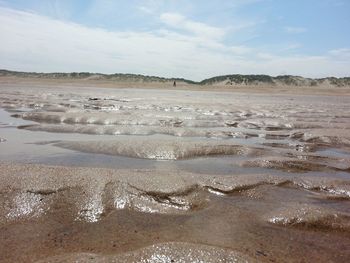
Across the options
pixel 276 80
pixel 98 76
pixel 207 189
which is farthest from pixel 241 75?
pixel 207 189

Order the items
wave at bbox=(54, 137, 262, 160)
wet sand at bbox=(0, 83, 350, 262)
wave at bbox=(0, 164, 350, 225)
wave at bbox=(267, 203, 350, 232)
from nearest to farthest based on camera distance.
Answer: wet sand at bbox=(0, 83, 350, 262), wave at bbox=(267, 203, 350, 232), wave at bbox=(0, 164, 350, 225), wave at bbox=(54, 137, 262, 160)

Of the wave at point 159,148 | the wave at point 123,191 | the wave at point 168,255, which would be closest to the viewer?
the wave at point 168,255

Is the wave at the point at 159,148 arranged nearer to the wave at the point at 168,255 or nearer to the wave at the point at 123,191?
the wave at the point at 123,191

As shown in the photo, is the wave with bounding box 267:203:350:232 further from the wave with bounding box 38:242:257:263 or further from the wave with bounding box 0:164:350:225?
the wave with bounding box 38:242:257:263

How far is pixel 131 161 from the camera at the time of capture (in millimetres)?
8688

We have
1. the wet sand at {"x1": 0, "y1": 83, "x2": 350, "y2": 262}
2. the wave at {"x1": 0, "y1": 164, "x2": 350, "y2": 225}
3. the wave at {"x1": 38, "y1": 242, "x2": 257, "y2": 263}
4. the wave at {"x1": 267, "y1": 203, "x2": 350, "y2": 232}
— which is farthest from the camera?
the wave at {"x1": 0, "y1": 164, "x2": 350, "y2": 225}

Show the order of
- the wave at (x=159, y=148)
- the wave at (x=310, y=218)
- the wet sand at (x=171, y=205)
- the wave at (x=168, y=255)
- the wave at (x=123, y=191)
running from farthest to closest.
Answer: the wave at (x=159, y=148) → the wave at (x=123, y=191) → the wave at (x=310, y=218) → the wet sand at (x=171, y=205) → the wave at (x=168, y=255)

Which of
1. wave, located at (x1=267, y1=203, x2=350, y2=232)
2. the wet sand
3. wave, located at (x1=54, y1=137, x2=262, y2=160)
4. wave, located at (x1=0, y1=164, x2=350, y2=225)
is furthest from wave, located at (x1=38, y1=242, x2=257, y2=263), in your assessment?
wave, located at (x1=54, y1=137, x2=262, y2=160)

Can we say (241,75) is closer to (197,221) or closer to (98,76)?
(98,76)

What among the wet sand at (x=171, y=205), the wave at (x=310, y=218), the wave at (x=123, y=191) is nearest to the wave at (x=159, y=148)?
the wet sand at (x=171, y=205)

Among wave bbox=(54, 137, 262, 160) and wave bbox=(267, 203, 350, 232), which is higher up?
wave bbox=(267, 203, 350, 232)

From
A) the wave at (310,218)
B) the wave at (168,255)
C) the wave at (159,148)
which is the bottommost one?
the wave at (159,148)

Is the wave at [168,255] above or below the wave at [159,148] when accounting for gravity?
above

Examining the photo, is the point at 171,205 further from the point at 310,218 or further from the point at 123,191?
the point at 310,218
